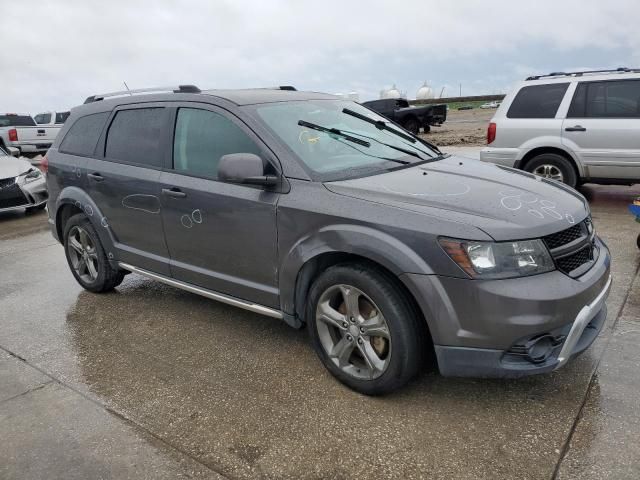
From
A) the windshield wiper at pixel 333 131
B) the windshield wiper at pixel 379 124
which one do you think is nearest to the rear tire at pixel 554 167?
the windshield wiper at pixel 379 124

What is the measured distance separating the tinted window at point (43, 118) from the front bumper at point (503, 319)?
2203cm

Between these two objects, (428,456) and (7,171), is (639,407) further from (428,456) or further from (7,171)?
(7,171)

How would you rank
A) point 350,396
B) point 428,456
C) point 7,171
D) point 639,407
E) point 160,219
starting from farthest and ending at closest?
point 7,171 < point 160,219 < point 350,396 < point 639,407 < point 428,456

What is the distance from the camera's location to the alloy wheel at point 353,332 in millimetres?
2873

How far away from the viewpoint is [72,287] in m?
5.22

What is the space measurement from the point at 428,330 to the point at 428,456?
61 centimetres

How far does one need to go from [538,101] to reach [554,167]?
976 mm

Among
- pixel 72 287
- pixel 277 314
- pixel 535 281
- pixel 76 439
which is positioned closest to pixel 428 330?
pixel 535 281

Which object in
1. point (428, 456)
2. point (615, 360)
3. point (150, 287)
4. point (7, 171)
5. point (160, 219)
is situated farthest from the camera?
point (7, 171)

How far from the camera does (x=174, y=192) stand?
373cm

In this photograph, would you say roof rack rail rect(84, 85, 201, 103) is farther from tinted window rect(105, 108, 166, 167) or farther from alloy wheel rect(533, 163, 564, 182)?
alloy wheel rect(533, 163, 564, 182)

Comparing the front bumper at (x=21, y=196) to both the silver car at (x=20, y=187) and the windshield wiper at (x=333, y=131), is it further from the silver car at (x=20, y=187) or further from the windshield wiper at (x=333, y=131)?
the windshield wiper at (x=333, y=131)

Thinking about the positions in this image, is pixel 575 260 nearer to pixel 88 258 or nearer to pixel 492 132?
pixel 88 258

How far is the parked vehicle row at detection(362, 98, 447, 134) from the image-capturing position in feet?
71.5
